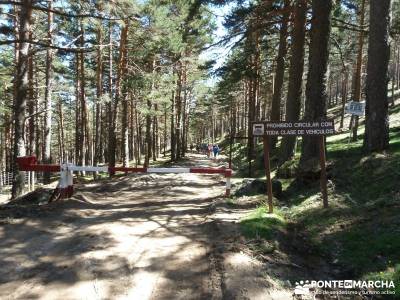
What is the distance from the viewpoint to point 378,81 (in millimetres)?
10430

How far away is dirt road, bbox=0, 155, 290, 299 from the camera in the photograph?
511cm

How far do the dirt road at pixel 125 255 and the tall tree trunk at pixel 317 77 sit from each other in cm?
290

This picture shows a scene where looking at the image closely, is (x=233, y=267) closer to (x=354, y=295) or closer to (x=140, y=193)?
(x=354, y=295)

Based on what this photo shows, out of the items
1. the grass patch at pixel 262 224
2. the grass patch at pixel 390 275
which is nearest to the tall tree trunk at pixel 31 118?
the grass patch at pixel 262 224

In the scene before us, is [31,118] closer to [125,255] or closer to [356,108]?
[356,108]

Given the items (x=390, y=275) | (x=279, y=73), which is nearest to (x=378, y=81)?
(x=390, y=275)

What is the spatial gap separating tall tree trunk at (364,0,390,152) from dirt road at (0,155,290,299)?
14.5 ft

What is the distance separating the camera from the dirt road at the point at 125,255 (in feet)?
16.8

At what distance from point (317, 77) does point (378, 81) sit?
151 cm

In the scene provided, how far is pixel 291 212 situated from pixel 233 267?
371 cm

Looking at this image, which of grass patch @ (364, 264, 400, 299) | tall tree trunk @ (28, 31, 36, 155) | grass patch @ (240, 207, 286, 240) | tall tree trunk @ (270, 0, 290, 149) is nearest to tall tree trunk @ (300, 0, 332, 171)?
grass patch @ (240, 207, 286, 240)

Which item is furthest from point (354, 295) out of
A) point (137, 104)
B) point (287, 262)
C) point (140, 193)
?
point (137, 104)

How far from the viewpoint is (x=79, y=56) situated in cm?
2647

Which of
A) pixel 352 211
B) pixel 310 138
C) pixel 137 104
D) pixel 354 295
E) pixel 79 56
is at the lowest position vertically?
pixel 354 295
